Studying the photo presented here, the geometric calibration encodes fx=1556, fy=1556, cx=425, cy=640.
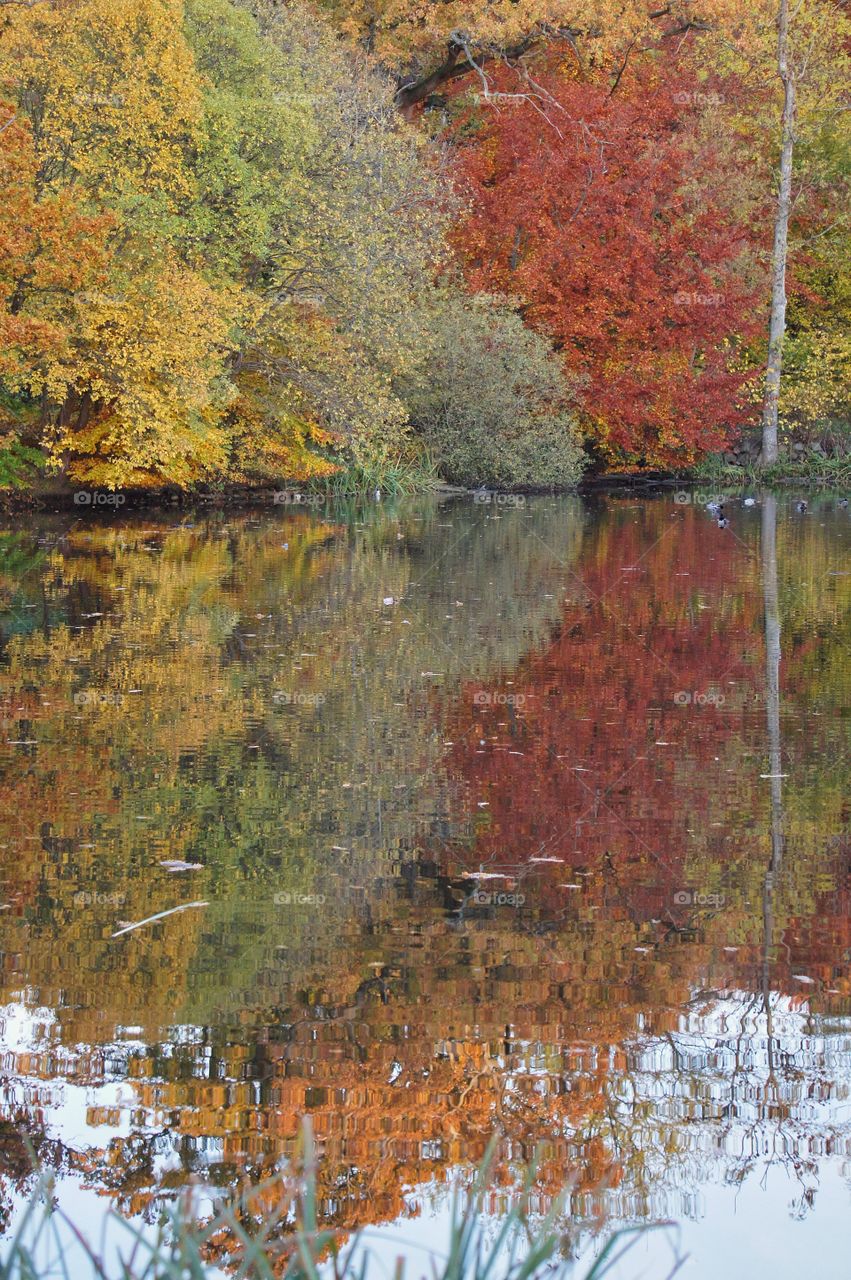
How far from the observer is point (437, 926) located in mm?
5496

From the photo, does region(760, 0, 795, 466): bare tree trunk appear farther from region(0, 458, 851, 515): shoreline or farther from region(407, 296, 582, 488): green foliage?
region(407, 296, 582, 488): green foliage

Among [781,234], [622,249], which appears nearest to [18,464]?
[622,249]

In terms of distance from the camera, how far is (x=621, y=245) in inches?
→ 1340

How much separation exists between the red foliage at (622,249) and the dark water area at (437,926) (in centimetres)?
2256

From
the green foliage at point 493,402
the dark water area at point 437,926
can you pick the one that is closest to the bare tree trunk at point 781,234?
the green foliage at point 493,402

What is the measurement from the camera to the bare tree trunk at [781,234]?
34.8 metres

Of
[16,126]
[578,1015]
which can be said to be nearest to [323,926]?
[578,1015]

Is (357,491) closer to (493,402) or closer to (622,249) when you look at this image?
(493,402)

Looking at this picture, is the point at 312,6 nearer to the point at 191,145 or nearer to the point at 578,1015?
the point at 191,145

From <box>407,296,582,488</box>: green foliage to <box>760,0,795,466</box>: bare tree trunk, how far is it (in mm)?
5377

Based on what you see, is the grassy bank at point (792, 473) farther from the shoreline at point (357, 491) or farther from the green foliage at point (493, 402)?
the green foliage at point (493, 402)

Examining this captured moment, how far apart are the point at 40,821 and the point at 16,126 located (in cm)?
1639

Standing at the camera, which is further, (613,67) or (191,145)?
(613,67)

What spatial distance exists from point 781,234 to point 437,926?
1273 inches
